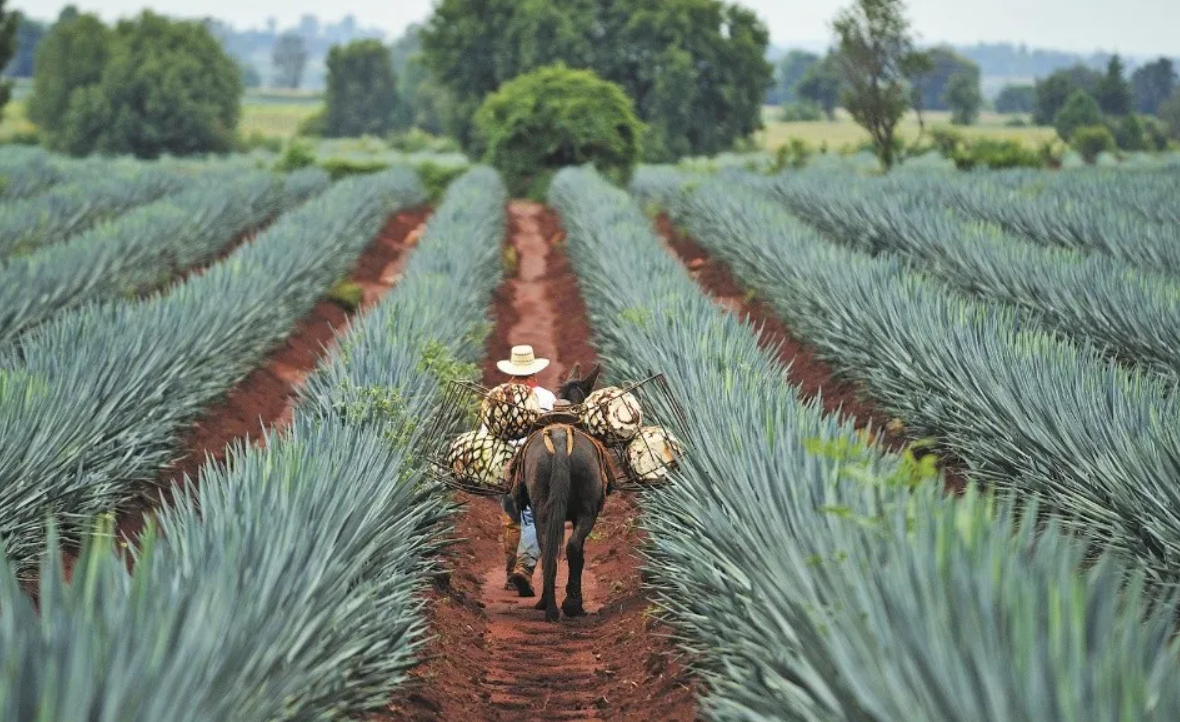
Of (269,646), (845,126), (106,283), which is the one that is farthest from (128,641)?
(845,126)

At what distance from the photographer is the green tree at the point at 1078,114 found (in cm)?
7006

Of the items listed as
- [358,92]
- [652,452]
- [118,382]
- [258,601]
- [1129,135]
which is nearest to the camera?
[258,601]

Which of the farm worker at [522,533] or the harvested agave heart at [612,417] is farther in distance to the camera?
the farm worker at [522,533]

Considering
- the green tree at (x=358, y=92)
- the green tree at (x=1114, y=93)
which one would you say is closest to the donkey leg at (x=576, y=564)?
the green tree at (x=1114, y=93)

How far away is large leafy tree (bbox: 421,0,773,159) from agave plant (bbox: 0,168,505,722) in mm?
54588

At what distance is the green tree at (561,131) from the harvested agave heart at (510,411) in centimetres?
3541

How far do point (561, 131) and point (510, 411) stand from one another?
3649 cm

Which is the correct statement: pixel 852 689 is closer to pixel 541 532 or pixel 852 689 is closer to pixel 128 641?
pixel 128 641

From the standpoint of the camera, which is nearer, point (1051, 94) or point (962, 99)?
point (1051, 94)

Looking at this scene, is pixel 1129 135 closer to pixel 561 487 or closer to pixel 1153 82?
pixel 1153 82

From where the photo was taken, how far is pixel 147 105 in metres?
63.5

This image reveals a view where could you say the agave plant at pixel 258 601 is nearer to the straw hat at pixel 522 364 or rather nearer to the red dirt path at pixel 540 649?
the red dirt path at pixel 540 649

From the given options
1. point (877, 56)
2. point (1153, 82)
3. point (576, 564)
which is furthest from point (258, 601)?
point (1153, 82)

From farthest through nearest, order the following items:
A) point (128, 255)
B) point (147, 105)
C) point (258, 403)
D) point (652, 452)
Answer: point (147, 105)
point (128, 255)
point (258, 403)
point (652, 452)
